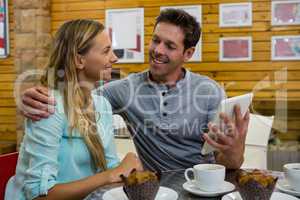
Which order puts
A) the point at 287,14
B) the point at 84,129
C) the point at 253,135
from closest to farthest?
the point at 84,129, the point at 253,135, the point at 287,14

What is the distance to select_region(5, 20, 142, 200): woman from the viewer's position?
1362 mm

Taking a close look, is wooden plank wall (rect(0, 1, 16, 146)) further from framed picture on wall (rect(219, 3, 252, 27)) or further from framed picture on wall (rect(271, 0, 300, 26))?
framed picture on wall (rect(271, 0, 300, 26))

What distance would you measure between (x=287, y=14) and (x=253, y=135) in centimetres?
132

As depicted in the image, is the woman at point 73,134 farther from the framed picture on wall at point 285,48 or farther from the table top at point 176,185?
the framed picture on wall at point 285,48

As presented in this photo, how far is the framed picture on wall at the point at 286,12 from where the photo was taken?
3.75m

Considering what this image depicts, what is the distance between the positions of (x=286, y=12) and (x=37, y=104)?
3.06 metres

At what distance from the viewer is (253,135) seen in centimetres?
329

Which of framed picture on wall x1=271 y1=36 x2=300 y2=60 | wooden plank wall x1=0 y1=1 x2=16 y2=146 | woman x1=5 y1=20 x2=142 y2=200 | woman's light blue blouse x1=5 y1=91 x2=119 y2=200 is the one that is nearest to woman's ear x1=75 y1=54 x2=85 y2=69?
woman x1=5 y1=20 x2=142 y2=200

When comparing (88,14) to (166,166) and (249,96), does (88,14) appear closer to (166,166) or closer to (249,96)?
(166,166)

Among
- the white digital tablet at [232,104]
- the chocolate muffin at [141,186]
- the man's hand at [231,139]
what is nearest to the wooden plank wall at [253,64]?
the man's hand at [231,139]

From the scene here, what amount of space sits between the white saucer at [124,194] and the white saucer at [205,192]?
78 millimetres

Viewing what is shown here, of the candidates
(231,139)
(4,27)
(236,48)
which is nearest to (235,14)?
(236,48)

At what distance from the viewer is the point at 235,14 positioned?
154 inches

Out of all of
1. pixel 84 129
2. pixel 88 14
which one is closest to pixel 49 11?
pixel 88 14
